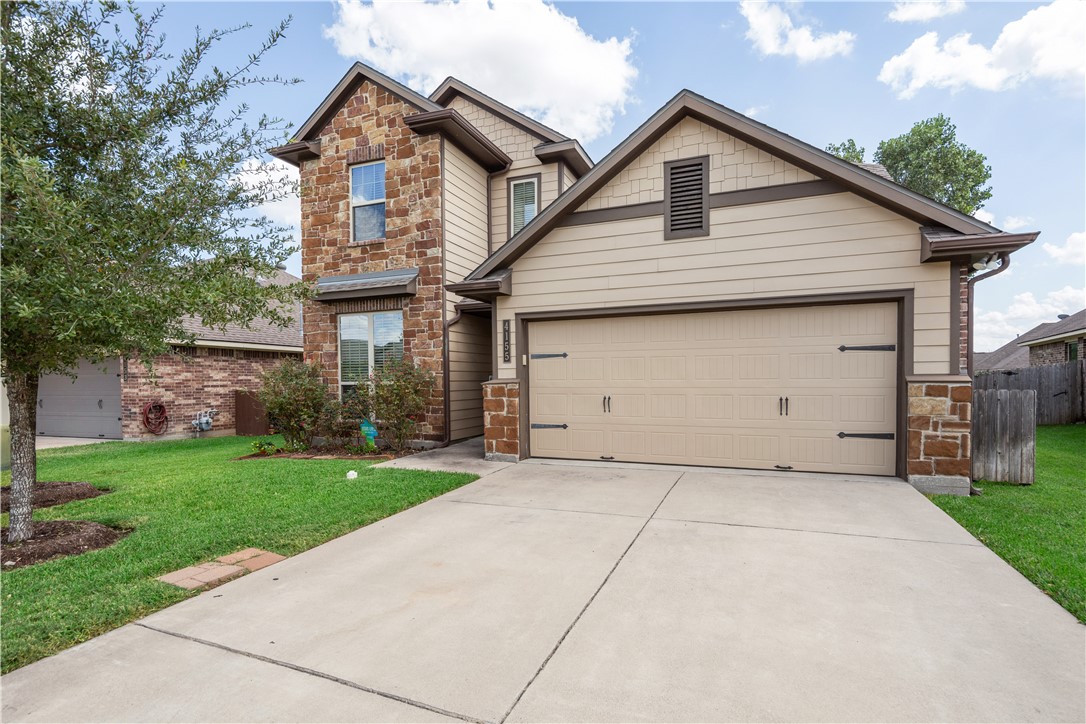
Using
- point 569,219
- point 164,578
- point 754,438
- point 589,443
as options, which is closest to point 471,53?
point 569,219

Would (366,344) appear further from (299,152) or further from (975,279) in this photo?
(975,279)

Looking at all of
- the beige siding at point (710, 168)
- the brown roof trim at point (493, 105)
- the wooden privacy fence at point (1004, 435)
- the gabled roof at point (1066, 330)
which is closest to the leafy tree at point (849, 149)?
the gabled roof at point (1066, 330)

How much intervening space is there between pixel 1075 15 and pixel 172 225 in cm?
1222

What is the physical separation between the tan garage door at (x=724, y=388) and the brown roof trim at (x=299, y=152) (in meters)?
6.85

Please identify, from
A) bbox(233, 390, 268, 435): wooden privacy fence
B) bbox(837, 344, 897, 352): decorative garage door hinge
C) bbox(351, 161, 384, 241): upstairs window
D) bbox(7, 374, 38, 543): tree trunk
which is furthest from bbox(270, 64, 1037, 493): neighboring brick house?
bbox(233, 390, 268, 435): wooden privacy fence

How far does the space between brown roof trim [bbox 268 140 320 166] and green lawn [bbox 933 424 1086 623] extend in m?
12.4

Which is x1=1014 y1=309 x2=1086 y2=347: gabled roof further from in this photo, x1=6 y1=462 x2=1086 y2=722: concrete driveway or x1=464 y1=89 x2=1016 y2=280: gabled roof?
x1=6 y1=462 x2=1086 y2=722: concrete driveway

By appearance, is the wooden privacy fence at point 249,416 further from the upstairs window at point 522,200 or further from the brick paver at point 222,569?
the brick paver at point 222,569

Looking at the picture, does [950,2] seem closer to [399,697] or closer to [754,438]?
[754,438]

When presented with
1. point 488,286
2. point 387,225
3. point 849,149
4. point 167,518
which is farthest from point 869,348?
point 849,149

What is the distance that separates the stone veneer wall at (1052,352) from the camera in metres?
18.0

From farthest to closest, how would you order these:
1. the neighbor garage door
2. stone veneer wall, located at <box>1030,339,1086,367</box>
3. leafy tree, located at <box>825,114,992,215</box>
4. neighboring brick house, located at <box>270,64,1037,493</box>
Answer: leafy tree, located at <box>825,114,992,215</box> → stone veneer wall, located at <box>1030,339,1086,367</box> → the neighbor garage door → neighboring brick house, located at <box>270,64,1037,493</box>

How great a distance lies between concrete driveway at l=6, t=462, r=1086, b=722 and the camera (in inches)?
92.6

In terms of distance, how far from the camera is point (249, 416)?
14242 millimetres
